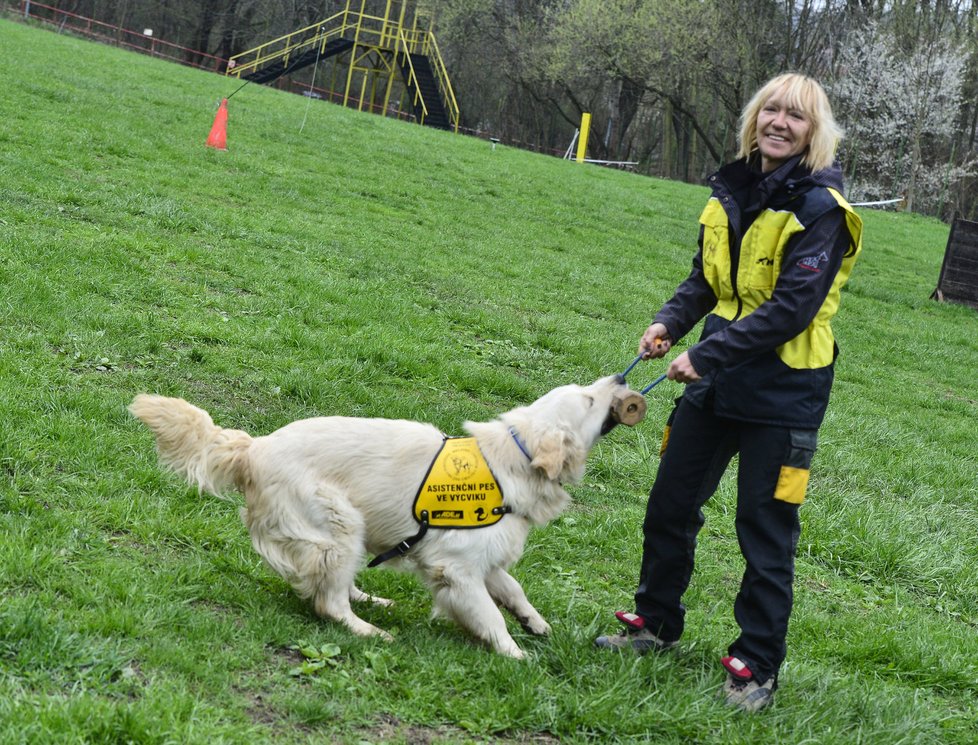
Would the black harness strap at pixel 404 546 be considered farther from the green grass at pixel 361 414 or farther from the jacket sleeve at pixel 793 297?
the jacket sleeve at pixel 793 297

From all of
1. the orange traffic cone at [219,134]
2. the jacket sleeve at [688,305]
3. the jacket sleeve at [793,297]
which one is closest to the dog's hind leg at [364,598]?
the jacket sleeve at [688,305]

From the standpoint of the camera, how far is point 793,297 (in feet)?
12.6

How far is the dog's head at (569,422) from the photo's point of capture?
4.38 meters

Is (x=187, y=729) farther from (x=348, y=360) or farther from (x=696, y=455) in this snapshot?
(x=348, y=360)

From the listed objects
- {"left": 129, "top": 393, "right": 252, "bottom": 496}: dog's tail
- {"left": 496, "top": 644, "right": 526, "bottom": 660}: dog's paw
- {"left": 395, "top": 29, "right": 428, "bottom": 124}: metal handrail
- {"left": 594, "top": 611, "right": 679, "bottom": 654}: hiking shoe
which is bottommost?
{"left": 496, "top": 644, "right": 526, "bottom": 660}: dog's paw

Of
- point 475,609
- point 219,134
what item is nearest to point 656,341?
point 475,609

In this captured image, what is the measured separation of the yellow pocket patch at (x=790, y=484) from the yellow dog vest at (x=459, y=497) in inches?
45.3

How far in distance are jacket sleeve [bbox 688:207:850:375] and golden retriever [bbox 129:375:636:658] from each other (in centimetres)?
75

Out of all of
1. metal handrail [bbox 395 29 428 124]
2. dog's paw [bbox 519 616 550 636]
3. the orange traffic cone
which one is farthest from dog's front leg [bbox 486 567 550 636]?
metal handrail [bbox 395 29 428 124]

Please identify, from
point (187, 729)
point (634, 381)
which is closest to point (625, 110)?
point (634, 381)

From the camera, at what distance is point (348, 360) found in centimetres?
798

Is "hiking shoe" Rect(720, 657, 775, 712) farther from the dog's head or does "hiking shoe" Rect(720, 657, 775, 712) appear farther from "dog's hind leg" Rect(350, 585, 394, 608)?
"dog's hind leg" Rect(350, 585, 394, 608)

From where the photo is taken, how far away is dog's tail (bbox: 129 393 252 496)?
4.31m

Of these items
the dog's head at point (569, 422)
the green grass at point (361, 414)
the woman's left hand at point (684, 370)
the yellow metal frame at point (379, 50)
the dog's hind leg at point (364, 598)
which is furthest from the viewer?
the yellow metal frame at point (379, 50)
